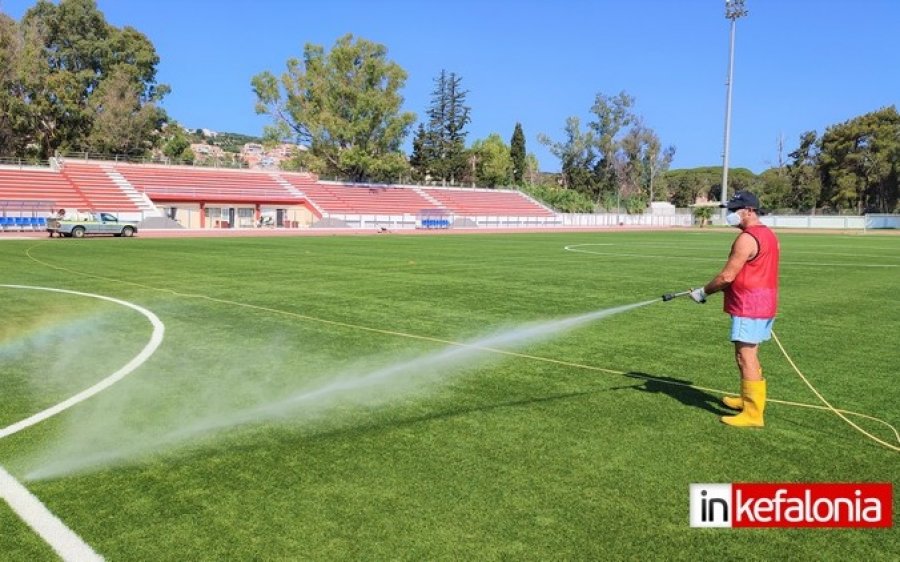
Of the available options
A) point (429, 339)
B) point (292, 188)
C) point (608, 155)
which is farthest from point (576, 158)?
point (429, 339)

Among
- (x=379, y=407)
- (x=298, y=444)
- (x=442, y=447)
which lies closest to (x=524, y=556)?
(x=442, y=447)

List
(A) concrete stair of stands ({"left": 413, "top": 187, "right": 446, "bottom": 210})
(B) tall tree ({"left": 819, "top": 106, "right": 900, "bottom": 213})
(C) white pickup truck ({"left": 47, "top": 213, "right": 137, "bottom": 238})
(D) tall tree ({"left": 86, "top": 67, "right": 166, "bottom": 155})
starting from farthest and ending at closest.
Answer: (B) tall tree ({"left": 819, "top": 106, "right": 900, "bottom": 213}) < (A) concrete stair of stands ({"left": 413, "top": 187, "right": 446, "bottom": 210}) < (D) tall tree ({"left": 86, "top": 67, "right": 166, "bottom": 155}) < (C) white pickup truck ({"left": 47, "top": 213, "right": 137, "bottom": 238})

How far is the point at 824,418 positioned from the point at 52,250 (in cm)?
2906

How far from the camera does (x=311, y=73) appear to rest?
266ft

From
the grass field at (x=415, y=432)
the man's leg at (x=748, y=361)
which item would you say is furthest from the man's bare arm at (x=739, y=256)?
the grass field at (x=415, y=432)

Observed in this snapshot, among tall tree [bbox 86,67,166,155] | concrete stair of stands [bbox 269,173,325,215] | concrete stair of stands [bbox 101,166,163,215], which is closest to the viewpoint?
concrete stair of stands [bbox 101,166,163,215]

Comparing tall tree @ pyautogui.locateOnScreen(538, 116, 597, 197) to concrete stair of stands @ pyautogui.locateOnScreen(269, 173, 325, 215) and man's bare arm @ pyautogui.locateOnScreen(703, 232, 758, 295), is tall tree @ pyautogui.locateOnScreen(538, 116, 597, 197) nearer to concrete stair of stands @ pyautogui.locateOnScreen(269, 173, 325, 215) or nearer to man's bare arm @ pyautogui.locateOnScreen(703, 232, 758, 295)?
concrete stair of stands @ pyautogui.locateOnScreen(269, 173, 325, 215)

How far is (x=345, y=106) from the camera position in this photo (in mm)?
80938

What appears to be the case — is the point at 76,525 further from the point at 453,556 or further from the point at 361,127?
the point at 361,127

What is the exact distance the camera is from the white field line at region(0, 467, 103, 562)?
3.60 meters

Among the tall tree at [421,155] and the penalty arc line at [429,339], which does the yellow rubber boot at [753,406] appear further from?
the tall tree at [421,155]

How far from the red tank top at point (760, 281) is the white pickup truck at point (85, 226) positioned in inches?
1654

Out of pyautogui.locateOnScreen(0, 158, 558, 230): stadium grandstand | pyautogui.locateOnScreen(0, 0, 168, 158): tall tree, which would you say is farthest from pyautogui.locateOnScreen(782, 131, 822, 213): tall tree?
pyautogui.locateOnScreen(0, 0, 168, 158): tall tree

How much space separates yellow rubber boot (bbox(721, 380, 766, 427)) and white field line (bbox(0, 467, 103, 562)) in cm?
487
